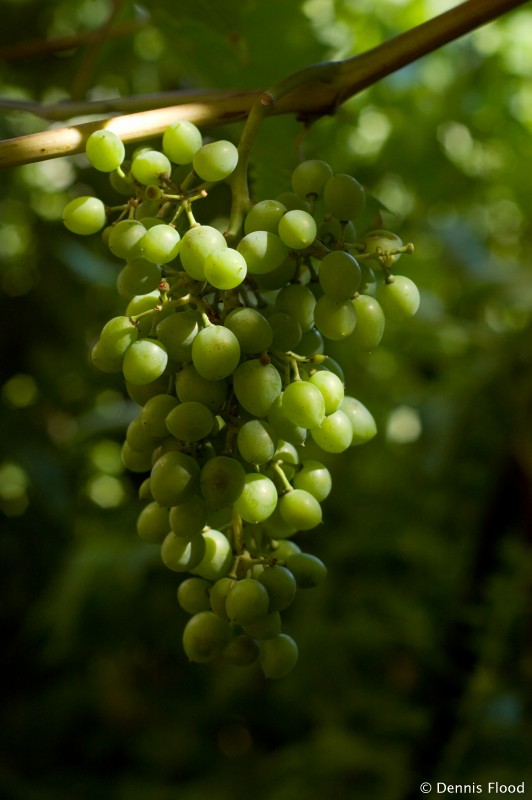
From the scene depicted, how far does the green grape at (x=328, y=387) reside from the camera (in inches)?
17.3

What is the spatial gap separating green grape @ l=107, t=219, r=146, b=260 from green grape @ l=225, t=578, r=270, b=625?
197 mm

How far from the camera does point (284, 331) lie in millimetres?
449

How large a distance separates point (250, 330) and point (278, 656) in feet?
0.68

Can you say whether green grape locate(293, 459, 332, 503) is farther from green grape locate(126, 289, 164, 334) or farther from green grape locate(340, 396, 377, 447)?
green grape locate(126, 289, 164, 334)

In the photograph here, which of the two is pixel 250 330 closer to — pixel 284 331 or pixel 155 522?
pixel 284 331

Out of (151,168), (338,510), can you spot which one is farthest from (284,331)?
(338,510)

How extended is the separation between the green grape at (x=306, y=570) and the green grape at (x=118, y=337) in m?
0.17

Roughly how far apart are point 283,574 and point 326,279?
6.8 inches

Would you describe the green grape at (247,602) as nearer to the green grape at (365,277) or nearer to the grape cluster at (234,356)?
the grape cluster at (234,356)

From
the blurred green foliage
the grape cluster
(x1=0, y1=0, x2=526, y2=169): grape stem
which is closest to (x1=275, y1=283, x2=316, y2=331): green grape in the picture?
the grape cluster

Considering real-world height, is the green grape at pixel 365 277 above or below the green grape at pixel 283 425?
above

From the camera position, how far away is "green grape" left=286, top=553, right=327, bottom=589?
488 millimetres

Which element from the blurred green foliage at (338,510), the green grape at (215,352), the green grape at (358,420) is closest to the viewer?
the green grape at (215,352)

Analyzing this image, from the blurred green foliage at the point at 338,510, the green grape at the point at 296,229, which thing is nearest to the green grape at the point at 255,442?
the green grape at the point at 296,229
